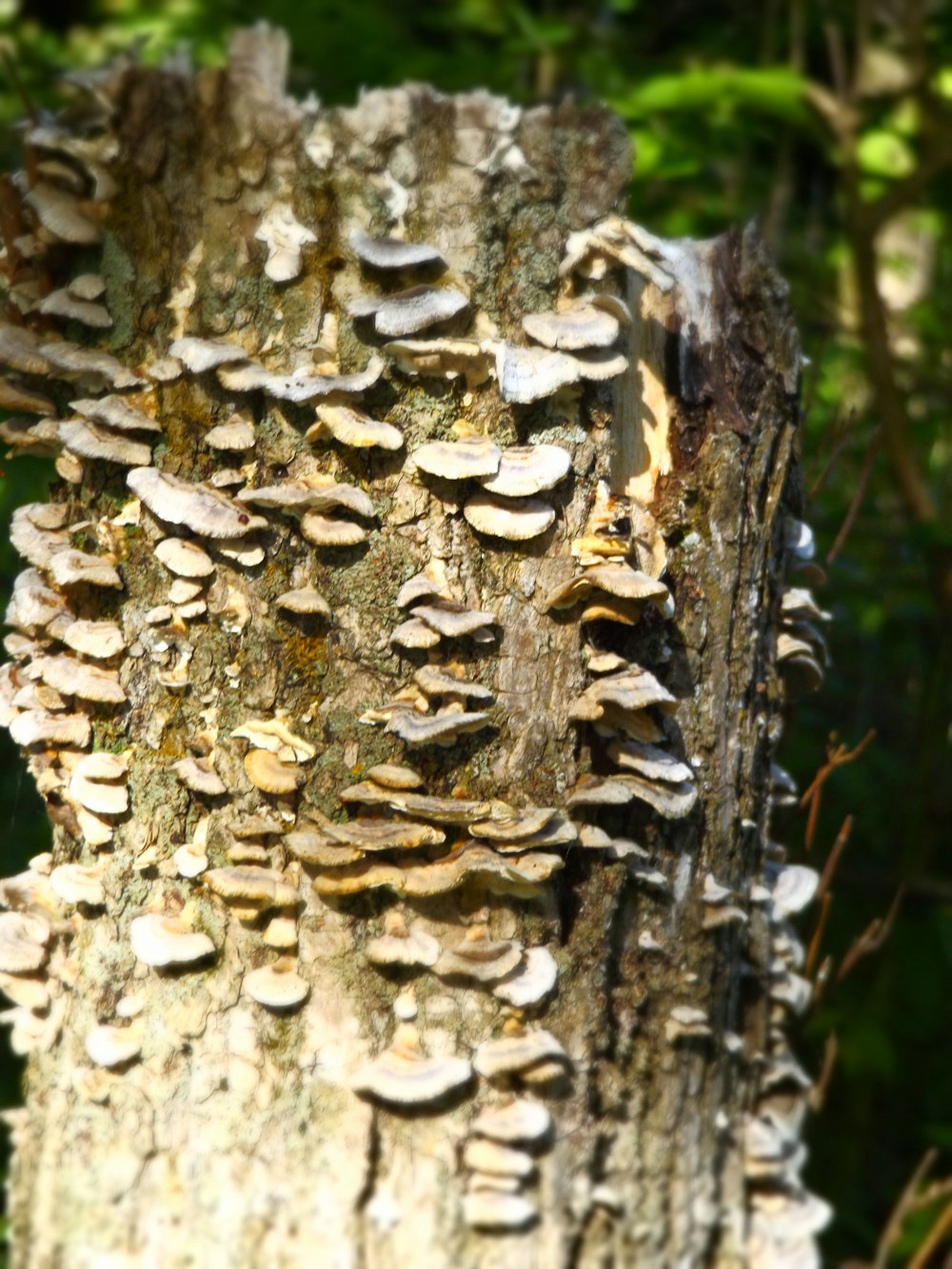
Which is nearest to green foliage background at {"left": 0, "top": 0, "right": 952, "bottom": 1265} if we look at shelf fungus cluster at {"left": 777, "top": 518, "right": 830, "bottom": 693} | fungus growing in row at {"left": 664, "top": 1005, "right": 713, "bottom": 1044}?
shelf fungus cluster at {"left": 777, "top": 518, "right": 830, "bottom": 693}

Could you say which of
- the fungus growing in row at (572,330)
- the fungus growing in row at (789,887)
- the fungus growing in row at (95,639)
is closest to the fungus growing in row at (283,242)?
the fungus growing in row at (572,330)

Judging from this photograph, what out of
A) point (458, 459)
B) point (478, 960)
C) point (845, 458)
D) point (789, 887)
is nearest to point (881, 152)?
point (845, 458)

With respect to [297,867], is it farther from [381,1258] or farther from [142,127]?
[142,127]

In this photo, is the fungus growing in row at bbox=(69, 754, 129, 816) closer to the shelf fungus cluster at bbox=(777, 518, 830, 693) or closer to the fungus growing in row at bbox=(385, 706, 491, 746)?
the fungus growing in row at bbox=(385, 706, 491, 746)

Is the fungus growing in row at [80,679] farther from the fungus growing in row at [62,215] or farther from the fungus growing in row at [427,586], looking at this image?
the fungus growing in row at [62,215]

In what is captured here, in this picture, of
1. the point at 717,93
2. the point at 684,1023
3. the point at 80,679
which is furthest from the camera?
the point at 717,93

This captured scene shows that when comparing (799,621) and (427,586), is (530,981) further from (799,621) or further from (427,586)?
(799,621)

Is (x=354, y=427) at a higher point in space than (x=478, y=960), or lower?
higher
